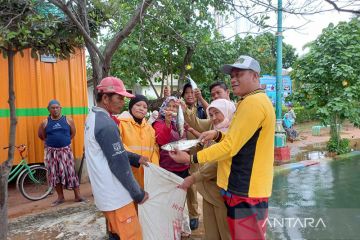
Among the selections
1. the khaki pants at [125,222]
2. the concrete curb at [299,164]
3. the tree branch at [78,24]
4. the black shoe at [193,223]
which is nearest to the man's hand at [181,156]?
the khaki pants at [125,222]

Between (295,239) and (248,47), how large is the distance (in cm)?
530

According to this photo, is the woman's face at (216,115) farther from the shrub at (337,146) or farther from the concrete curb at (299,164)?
the shrub at (337,146)

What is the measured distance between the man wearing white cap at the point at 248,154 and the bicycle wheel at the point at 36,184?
467 centimetres

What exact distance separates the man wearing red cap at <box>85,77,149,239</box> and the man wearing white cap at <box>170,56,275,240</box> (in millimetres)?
572

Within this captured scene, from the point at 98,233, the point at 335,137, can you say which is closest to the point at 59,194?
the point at 98,233

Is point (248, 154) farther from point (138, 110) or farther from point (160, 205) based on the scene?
point (138, 110)

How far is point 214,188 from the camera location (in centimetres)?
311

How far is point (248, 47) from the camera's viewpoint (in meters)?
8.36

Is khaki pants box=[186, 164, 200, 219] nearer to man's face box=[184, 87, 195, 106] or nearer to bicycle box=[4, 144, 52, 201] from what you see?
man's face box=[184, 87, 195, 106]

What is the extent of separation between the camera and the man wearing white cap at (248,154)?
2.43m

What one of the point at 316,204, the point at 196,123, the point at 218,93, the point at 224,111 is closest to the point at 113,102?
the point at 224,111

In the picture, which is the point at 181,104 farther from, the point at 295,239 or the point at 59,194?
the point at 59,194

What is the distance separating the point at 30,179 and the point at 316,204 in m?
5.06

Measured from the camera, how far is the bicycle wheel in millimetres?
6309
